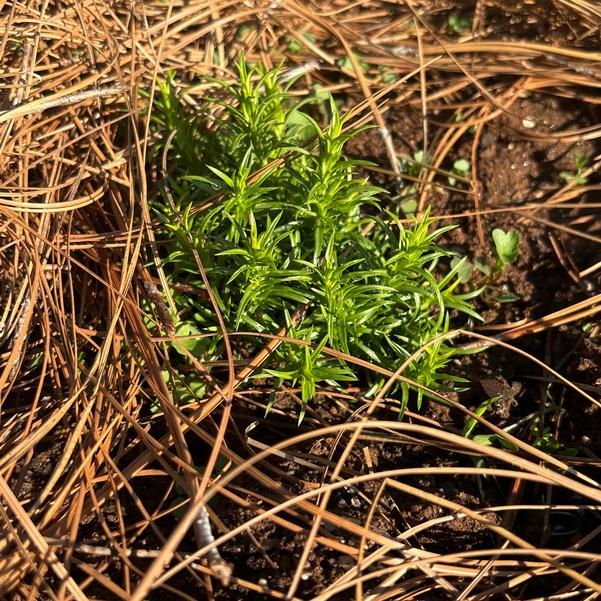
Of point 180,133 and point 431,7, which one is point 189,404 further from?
point 431,7

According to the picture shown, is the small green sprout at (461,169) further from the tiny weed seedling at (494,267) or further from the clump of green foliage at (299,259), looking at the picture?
the clump of green foliage at (299,259)

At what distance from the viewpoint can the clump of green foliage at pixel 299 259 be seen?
6.47ft

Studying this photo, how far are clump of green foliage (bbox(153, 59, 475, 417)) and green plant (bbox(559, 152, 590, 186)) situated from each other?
81 centimetres

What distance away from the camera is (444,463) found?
77.2 inches

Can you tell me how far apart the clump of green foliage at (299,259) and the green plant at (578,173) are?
811mm

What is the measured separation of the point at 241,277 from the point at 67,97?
3.17 feet

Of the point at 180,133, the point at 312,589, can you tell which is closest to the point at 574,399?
the point at 312,589

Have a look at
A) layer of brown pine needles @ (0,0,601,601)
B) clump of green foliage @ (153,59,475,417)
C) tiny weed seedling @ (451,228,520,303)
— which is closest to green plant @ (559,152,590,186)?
layer of brown pine needles @ (0,0,601,601)

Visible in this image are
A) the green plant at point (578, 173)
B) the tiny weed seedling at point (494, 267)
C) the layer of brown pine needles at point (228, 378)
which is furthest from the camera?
the green plant at point (578, 173)

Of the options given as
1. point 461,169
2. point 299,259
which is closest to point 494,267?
point 461,169

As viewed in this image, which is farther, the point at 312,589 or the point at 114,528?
the point at 114,528

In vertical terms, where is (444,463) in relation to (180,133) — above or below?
below

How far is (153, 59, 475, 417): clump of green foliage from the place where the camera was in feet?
6.47

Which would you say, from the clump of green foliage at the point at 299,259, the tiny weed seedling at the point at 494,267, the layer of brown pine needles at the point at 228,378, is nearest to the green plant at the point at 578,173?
the layer of brown pine needles at the point at 228,378
